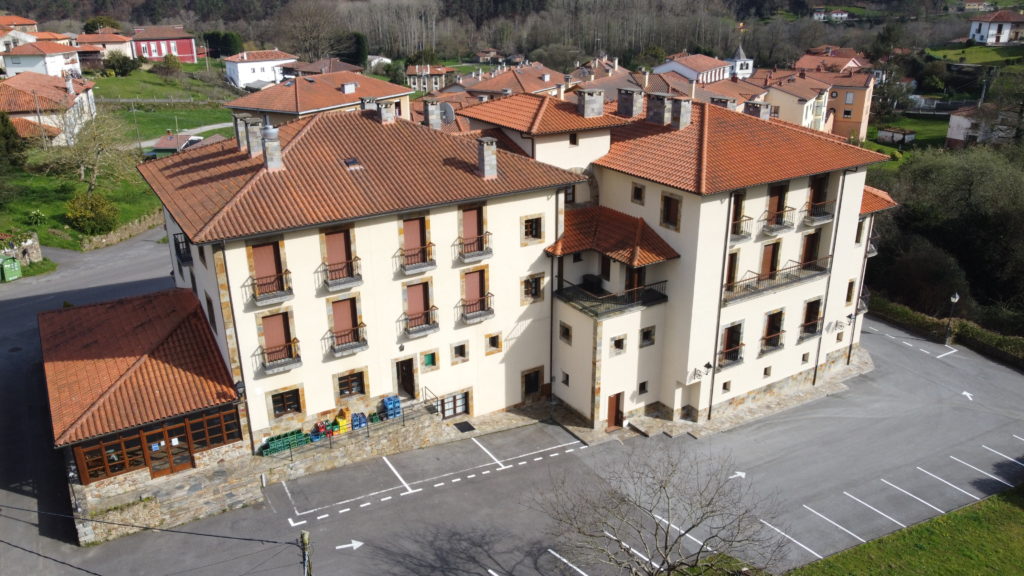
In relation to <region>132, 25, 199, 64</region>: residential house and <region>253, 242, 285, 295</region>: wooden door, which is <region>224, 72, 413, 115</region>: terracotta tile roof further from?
<region>132, 25, 199, 64</region>: residential house

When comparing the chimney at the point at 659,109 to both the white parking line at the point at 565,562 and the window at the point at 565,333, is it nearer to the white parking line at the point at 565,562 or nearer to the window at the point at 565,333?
the window at the point at 565,333

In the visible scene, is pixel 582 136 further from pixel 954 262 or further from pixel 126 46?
pixel 126 46

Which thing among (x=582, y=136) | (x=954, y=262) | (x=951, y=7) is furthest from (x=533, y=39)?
(x=582, y=136)

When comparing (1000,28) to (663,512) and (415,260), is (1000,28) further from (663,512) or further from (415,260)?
(415,260)

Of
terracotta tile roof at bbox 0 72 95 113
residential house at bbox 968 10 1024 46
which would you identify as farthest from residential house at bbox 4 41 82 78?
residential house at bbox 968 10 1024 46

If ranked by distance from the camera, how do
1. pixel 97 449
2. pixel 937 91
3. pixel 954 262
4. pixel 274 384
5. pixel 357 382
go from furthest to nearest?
pixel 937 91 → pixel 954 262 → pixel 357 382 → pixel 274 384 → pixel 97 449

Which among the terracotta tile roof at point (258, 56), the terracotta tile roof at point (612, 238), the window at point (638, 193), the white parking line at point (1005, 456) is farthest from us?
the terracotta tile roof at point (258, 56)

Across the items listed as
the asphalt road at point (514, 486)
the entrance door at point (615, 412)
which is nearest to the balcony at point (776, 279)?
the asphalt road at point (514, 486)
